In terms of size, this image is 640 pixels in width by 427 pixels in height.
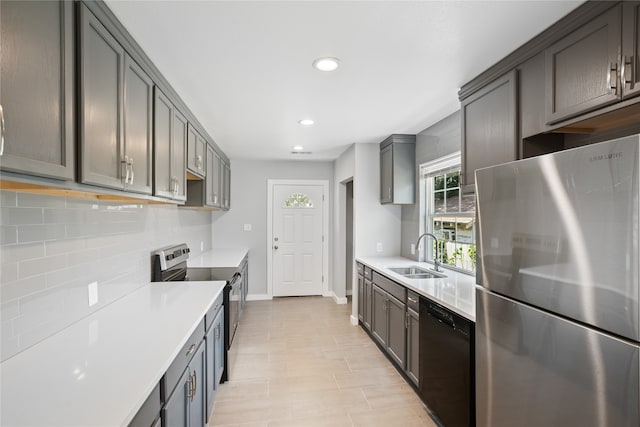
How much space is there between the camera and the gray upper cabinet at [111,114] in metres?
1.23

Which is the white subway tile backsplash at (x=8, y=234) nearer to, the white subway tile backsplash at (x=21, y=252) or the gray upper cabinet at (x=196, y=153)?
the white subway tile backsplash at (x=21, y=252)

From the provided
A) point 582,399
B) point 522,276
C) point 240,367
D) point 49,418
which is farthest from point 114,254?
point 582,399

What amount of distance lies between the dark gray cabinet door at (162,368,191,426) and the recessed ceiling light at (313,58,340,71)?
1.88 meters

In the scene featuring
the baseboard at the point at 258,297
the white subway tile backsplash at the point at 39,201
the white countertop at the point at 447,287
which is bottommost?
the baseboard at the point at 258,297

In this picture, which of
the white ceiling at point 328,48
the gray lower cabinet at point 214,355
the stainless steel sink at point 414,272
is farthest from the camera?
the stainless steel sink at point 414,272

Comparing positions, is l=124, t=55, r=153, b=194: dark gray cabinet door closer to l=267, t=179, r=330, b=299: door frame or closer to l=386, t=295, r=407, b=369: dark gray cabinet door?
l=386, t=295, r=407, b=369: dark gray cabinet door

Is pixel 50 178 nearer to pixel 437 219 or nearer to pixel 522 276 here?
pixel 522 276

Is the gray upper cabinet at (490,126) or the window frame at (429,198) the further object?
the window frame at (429,198)

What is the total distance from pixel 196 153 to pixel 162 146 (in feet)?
3.35

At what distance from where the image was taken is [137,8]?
147 centimetres

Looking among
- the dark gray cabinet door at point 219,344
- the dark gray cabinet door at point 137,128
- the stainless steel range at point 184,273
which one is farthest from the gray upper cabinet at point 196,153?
the dark gray cabinet door at point 219,344

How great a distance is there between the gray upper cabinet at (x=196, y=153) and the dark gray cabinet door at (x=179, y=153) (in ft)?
0.45

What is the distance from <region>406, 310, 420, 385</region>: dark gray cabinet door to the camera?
2.61 metres

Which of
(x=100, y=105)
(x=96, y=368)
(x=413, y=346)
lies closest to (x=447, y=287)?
(x=413, y=346)
